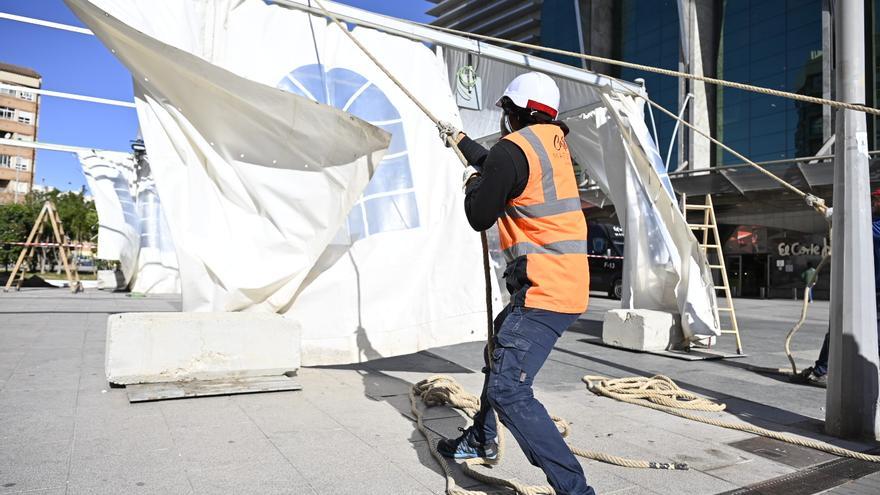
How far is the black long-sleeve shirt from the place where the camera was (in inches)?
104

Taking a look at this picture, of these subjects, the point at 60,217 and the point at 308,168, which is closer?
the point at 308,168

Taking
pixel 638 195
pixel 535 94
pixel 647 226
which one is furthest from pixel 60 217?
pixel 535 94

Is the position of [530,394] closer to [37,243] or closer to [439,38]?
[439,38]

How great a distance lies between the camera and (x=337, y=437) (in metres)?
3.86

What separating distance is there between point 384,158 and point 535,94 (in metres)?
3.37

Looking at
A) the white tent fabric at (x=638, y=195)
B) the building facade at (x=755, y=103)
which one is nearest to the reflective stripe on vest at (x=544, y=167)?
the white tent fabric at (x=638, y=195)

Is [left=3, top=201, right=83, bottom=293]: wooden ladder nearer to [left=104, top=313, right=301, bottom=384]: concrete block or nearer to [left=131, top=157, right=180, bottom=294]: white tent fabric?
[left=131, top=157, right=180, bottom=294]: white tent fabric

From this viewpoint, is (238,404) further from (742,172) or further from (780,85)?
(780,85)

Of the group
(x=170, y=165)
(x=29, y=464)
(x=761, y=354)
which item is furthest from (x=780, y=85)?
(x=29, y=464)

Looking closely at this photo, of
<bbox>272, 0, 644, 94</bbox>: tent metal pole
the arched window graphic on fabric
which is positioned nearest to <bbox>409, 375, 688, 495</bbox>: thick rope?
the arched window graphic on fabric

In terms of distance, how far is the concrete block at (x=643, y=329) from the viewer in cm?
800

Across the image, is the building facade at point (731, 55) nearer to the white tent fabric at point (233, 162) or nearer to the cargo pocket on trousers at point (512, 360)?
the white tent fabric at point (233, 162)

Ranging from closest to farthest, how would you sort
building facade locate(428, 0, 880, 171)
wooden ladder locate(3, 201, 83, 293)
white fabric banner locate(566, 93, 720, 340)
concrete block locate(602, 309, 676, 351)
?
white fabric banner locate(566, 93, 720, 340) → concrete block locate(602, 309, 676, 351) → wooden ladder locate(3, 201, 83, 293) → building facade locate(428, 0, 880, 171)

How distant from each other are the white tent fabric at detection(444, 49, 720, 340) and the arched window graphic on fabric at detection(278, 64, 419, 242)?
1611 millimetres
